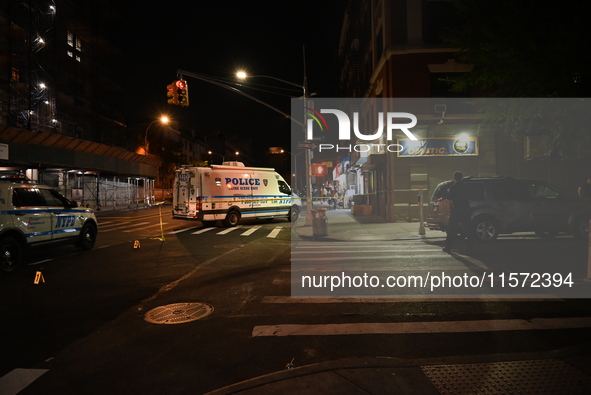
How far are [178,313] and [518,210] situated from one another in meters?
10.3

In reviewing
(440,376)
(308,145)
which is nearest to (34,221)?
(440,376)

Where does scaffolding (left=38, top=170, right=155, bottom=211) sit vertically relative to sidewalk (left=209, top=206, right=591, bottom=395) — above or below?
above

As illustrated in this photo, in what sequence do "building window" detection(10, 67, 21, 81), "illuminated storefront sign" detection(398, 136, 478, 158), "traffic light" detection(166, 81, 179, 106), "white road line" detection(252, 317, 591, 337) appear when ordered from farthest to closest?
"building window" detection(10, 67, 21, 81)
"illuminated storefront sign" detection(398, 136, 478, 158)
"traffic light" detection(166, 81, 179, 106)
"white road line" detection(252, 317, 591, 337)

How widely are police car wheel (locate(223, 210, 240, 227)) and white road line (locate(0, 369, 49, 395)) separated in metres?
14.2

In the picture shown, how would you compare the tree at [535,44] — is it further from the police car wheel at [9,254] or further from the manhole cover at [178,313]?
the police car wheel at [9,254]

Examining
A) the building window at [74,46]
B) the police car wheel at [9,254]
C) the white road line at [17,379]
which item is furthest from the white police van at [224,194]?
the building window at [74,46]

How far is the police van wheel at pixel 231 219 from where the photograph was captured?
18172mm

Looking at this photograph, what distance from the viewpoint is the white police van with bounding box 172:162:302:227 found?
678 inches

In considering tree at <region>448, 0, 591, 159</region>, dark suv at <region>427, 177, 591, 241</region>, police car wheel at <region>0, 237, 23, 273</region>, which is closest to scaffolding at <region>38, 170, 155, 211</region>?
police car wheel at <region>0, 237, 23, 273</region>

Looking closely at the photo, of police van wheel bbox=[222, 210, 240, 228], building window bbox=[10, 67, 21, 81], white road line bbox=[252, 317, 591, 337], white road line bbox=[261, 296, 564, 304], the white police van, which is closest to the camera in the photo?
white road line bbox=[252, 317, 591, 337]

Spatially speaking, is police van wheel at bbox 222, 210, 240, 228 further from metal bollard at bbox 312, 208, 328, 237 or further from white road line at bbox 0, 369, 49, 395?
white road line at bbox 0, 369, 49, 395

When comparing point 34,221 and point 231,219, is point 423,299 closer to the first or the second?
point 34,221

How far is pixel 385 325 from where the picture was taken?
201 inches

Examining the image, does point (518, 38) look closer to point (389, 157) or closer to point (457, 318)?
point (457, 318)
